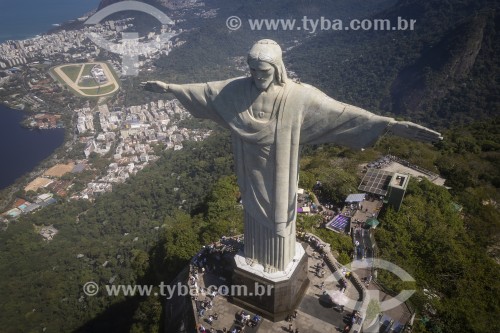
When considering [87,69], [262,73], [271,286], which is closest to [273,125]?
[262,73]

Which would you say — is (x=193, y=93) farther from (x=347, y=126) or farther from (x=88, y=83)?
(x=88, y=83)

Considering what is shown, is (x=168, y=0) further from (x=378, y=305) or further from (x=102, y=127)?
(x=378, y=305)

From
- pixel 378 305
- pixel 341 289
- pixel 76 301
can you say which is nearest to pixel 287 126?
pixel 341 289

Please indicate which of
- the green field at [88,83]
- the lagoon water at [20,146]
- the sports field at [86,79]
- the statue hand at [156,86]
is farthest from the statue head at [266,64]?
the green field at [88,83]

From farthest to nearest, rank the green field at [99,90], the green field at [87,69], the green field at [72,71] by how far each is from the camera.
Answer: the green field at [87,69], the green field at [72,71], the green field at [99,90]

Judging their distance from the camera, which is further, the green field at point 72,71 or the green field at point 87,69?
the green field at point 87,69

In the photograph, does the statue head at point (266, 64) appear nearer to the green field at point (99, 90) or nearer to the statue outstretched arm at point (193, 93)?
the statue outstretched arm at point (193, 93)
